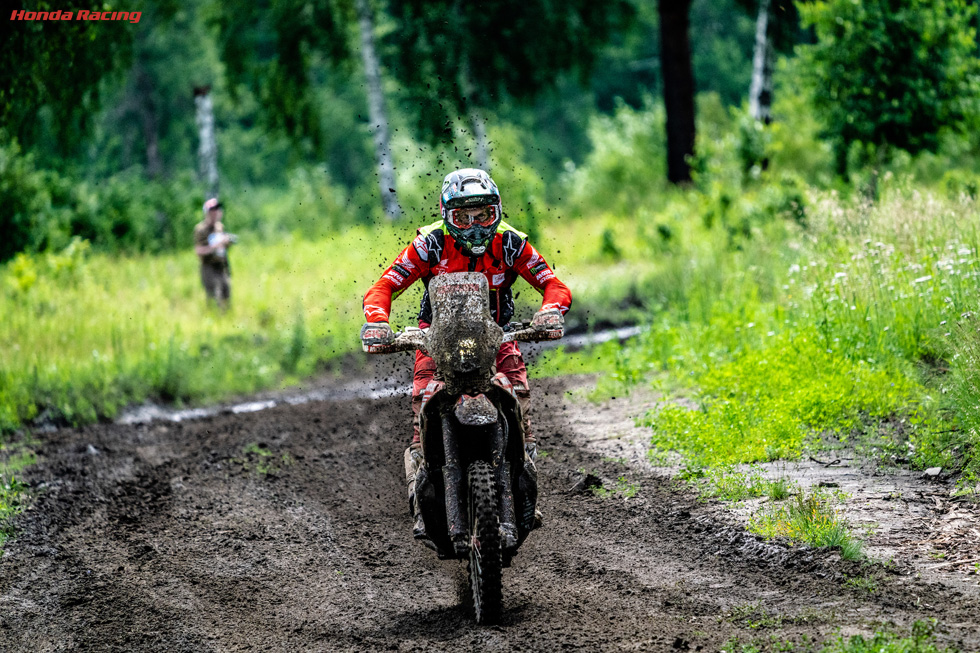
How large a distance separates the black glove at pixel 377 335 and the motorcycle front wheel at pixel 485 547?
2.77 ft

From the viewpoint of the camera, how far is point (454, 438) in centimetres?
577

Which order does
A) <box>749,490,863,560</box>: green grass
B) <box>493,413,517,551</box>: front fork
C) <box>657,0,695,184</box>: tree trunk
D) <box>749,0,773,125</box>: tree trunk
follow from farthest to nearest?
<box>749,0,773,125</box>: tree trunk, <box>657,0,695,184</box>: tree trunk, <box>749,490,863,560</box>: green grass, <box>493,413,517,551</box>: front fork

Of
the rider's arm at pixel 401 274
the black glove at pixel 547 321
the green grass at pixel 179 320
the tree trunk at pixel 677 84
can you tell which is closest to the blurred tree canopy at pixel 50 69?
the green grass at pixel 179 320

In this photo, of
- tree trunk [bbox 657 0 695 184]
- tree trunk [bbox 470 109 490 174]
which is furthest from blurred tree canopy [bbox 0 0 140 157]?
tree trunk [bbox 470 109 490 174]

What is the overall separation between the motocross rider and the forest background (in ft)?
8.13

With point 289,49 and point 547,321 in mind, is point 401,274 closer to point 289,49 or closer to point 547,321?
point 547,321

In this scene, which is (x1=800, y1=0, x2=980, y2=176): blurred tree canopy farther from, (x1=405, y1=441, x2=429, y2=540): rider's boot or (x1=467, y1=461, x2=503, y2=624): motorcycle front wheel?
(x1=467, y1=461, x2=503, y2=624): motorcycle front wheel

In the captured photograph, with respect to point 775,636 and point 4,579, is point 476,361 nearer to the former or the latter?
point 775,636

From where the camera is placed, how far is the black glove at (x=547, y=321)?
19.0ft

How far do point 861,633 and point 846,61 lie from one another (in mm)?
13624

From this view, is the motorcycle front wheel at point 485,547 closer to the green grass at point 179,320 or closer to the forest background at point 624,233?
the forest background at point 624,233

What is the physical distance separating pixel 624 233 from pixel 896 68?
23.5ft

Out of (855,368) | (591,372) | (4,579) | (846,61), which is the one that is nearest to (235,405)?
(591,372)

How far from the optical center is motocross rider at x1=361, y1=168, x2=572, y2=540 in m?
6.20
